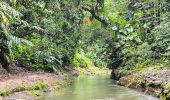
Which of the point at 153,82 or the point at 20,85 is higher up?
the point at 153,82

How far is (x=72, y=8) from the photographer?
2692 centimetres

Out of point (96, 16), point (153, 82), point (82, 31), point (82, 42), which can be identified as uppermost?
point (96, 16)

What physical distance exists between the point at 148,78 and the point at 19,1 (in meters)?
10.1

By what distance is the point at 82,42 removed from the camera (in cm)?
3522

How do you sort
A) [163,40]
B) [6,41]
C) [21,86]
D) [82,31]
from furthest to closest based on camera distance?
1. [82,31]
2. [163,40]
3. [6,41]
4. [21,86]

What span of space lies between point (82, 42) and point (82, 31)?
Answer: 401 centimetres

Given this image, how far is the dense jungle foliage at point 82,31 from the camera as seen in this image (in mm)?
20828

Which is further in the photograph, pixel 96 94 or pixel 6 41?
pixel 6 41

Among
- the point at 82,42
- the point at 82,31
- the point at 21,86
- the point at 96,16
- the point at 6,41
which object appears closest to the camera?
the point at 21,86

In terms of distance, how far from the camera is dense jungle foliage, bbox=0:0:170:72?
20.8m

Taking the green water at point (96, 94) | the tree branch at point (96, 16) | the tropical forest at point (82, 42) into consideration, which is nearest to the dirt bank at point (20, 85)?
the tropical forest at point (82, 42)

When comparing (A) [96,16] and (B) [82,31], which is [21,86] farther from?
(A) [96,16]

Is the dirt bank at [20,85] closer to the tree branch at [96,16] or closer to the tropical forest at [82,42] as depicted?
the tropical forest at [82,42]

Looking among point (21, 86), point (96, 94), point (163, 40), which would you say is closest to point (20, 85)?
point (21, 86)
